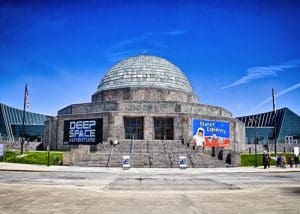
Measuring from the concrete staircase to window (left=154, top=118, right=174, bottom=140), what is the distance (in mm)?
2885

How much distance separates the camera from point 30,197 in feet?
22.0

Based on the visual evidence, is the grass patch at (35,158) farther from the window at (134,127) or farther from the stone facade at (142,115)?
the window at (134,127)

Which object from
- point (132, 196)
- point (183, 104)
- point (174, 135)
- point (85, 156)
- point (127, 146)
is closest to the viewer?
point (132, 196)

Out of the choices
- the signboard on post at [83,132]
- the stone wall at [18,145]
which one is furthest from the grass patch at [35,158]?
the stone wall at [18,145]

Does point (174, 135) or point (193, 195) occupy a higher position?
point (174, 135)

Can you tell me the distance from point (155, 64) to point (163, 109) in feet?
33.6

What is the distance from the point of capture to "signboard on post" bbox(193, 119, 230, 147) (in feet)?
87.5

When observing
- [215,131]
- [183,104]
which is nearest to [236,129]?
[215,131]

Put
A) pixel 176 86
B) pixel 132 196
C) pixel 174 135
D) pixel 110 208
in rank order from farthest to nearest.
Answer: pixel 176 86 < pixel 174 135 < pixel 132 196 < pixel 110 208

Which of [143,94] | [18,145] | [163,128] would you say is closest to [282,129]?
[143,94]

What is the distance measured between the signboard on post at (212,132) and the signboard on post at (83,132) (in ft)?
26.1

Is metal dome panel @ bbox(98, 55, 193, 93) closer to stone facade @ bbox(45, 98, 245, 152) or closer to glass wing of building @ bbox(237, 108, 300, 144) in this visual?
stone facade @ bbox(45, 98, 245, 152)

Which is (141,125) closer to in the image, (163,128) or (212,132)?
(163,128)

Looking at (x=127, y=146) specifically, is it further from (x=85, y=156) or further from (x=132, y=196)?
(x=132, y=196)
